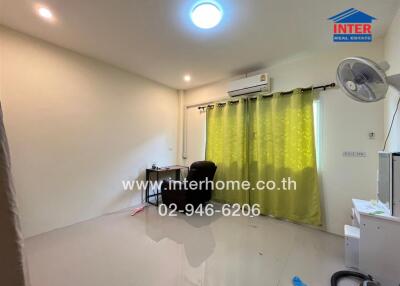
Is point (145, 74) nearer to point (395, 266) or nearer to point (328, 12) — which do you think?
point (328, 12)

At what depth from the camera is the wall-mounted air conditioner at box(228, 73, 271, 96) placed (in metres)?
3.27

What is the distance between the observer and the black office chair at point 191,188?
3.31 meters

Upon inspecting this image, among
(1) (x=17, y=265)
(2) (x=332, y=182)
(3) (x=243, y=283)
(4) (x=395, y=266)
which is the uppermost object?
(1) (x=17, y=265)

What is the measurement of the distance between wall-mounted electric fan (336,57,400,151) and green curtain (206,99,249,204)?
1913 millimetres

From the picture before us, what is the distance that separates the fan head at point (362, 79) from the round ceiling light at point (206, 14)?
132cm

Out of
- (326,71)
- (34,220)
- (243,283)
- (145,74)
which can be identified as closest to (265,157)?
(326,71)

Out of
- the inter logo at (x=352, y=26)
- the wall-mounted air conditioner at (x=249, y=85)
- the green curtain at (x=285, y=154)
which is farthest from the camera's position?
the wall-mounted air conditioner at (x=249, y=85)

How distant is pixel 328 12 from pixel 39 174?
4056 mm

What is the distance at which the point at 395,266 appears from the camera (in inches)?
68.1

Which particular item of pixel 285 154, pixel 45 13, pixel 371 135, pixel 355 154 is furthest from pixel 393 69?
pixel 45 13

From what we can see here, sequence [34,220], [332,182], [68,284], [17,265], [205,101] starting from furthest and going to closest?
1. [205,101]
2. [332,182]
3. [34,220]
4. [68,284]
5. [17,265]

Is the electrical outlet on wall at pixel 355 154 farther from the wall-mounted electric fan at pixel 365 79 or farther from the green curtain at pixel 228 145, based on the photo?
the green curtain at pixel 228 145

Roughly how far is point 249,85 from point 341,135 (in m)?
1.63

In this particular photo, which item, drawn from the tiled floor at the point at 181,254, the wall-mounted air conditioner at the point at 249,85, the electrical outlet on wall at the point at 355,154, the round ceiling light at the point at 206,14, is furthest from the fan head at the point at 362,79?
the tiled floor at the point at 181,254
